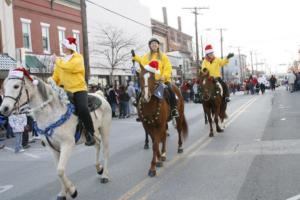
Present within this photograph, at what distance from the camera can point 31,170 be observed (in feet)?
35.7

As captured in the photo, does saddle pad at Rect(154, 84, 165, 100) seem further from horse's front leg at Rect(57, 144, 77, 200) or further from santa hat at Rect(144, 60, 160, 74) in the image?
horse's front leg at Rect(57, 144, 77, 200)

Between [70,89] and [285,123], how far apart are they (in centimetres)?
1046

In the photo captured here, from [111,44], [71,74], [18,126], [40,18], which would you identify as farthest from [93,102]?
[111,44]

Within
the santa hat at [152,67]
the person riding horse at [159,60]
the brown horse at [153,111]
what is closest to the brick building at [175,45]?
the person riding horse at [159,60]

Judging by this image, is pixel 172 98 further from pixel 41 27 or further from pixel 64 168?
pixel 41 27

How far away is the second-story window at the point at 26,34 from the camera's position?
29359 millimetres

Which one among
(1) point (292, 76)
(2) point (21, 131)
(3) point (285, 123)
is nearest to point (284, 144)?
(3) point (285, 123)

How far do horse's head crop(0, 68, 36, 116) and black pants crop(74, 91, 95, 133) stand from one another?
0.90m

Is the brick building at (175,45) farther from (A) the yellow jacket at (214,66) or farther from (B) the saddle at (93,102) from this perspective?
(B) the saddle at (93,102)

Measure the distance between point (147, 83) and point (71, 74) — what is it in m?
1.60

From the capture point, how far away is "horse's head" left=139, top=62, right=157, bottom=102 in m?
8.91

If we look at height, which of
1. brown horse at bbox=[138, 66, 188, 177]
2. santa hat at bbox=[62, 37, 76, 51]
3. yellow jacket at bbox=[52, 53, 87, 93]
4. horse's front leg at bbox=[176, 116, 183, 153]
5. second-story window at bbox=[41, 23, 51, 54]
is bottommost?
horse's front leg at bbox=[176, 116, 183, 153]

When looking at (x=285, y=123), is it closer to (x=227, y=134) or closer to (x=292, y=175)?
(x=227, y=134)

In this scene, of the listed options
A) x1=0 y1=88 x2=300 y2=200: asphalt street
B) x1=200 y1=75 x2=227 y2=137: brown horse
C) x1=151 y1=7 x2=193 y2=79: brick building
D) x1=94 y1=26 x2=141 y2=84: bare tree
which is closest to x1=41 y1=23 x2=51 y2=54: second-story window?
x1=94 y1=26 x2=141 y2=84: bare tree
